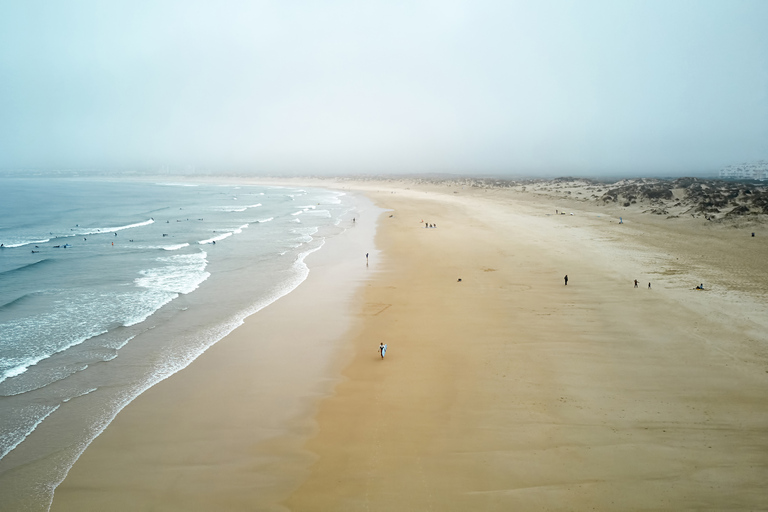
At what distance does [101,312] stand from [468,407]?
17119 mm

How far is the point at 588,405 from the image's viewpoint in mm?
10250

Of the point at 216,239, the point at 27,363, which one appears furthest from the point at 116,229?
the point at 27,363

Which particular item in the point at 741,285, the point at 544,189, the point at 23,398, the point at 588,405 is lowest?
the point at 23,398

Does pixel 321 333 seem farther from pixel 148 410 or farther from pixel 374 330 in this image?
pixel 148 410

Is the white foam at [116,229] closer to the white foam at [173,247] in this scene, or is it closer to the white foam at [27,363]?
the white foam at [173,247]

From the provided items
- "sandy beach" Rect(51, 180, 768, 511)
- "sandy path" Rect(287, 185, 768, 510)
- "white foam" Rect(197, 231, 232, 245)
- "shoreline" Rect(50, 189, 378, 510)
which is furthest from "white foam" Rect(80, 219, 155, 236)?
"sandy path" Rect(287, 185, 768, 510)

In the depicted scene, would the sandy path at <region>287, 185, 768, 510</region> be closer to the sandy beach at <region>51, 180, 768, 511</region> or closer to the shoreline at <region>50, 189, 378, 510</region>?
the sandy beach at <region>51, 180, 768, 511</region>

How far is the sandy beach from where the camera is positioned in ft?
25.6

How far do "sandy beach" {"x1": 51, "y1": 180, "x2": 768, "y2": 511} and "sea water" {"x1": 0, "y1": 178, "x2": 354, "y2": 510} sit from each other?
107 cm

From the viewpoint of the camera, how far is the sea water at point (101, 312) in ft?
33.0

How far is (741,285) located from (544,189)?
60.1m

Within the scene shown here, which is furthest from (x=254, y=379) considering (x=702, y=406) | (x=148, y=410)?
(x=702, y=406)

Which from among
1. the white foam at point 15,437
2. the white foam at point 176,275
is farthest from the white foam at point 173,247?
the white foam at point 15,437

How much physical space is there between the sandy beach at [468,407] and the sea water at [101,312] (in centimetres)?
107
